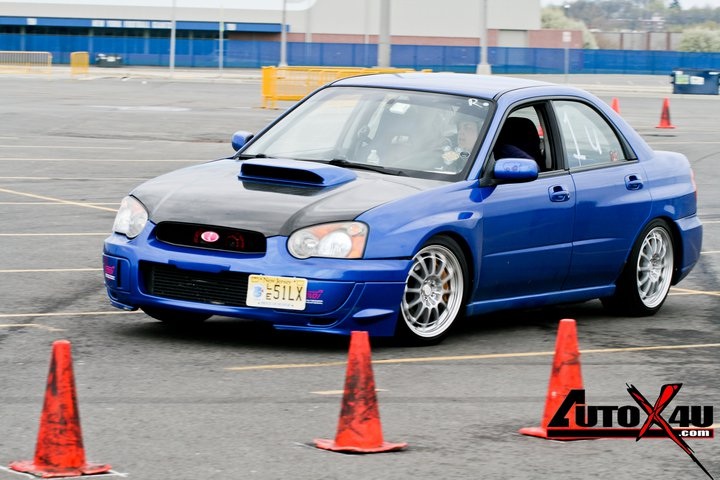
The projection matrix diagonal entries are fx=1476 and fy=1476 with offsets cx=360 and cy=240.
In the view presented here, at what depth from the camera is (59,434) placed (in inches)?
214

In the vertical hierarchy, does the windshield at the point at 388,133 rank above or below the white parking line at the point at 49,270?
above

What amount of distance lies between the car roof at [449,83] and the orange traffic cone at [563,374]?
10.4ft

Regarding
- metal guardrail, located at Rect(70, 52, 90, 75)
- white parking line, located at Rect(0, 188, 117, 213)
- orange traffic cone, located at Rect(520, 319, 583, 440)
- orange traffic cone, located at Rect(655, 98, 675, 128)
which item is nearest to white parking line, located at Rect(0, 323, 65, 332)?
orange traffic cone, located at Rect(520, 319, 583, 440)

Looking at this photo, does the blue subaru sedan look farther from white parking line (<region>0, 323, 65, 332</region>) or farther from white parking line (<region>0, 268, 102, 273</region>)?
white parking line (<region>0, 268, 102, 273</region>)

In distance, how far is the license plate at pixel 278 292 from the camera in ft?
26.0

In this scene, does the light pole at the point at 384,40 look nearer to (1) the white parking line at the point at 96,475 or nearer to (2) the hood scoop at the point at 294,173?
(2) the hood scoop at the point at 294,173

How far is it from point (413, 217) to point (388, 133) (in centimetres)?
109

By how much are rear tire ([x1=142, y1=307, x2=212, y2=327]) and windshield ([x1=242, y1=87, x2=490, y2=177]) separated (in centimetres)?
119

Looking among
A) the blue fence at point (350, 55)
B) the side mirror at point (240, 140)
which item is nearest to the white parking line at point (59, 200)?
the side mirror at point (240, 140)

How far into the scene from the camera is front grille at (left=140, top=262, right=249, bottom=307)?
8016mm

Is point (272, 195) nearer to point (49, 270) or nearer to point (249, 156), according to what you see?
point (249, 156)

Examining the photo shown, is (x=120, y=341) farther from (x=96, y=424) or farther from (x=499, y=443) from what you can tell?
(x=499, y=443)

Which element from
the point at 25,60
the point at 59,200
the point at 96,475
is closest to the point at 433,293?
the point at 96,475

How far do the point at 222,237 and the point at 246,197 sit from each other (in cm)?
30
